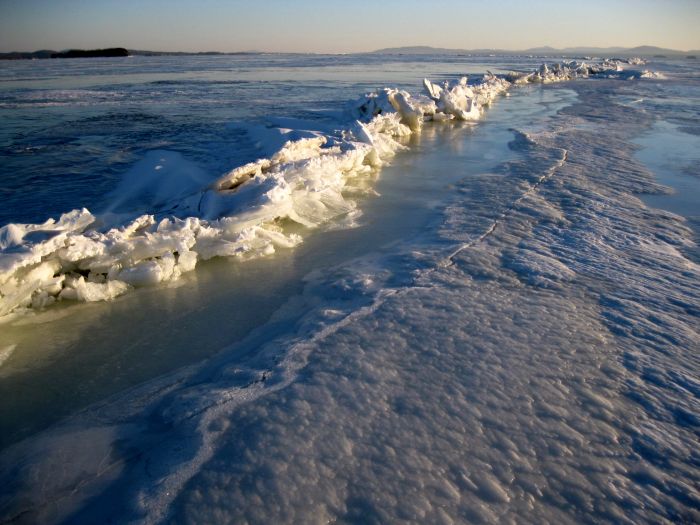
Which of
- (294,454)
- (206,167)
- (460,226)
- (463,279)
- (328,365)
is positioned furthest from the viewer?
(206,167)

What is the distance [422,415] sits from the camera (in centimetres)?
175

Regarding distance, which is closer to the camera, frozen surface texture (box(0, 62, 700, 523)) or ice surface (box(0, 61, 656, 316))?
frozen surface texture (box(0, 62, 700, 523))

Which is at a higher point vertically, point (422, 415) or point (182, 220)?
point (182, 220)

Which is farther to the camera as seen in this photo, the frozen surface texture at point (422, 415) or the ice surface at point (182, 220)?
the ice surface at point (182, 220)

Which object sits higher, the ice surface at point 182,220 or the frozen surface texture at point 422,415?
the ice surface at point 182,220

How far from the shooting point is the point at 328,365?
2.07 m

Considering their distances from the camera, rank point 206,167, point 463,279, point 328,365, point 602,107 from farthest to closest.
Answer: point 602,107
point 206,167
point 463,279
point 328,365

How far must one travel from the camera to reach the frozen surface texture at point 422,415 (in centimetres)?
143

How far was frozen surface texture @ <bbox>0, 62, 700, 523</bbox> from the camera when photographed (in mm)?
1427

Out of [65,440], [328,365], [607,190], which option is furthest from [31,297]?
[607,190]

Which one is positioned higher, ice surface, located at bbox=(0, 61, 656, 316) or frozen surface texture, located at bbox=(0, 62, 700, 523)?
ice surface, located at bbox=(0, 61, 656, 316)

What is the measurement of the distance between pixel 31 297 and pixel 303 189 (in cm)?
262

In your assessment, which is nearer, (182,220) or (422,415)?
(422,415)

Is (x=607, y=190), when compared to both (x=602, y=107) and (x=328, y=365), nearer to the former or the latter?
(x=328, y=365)
